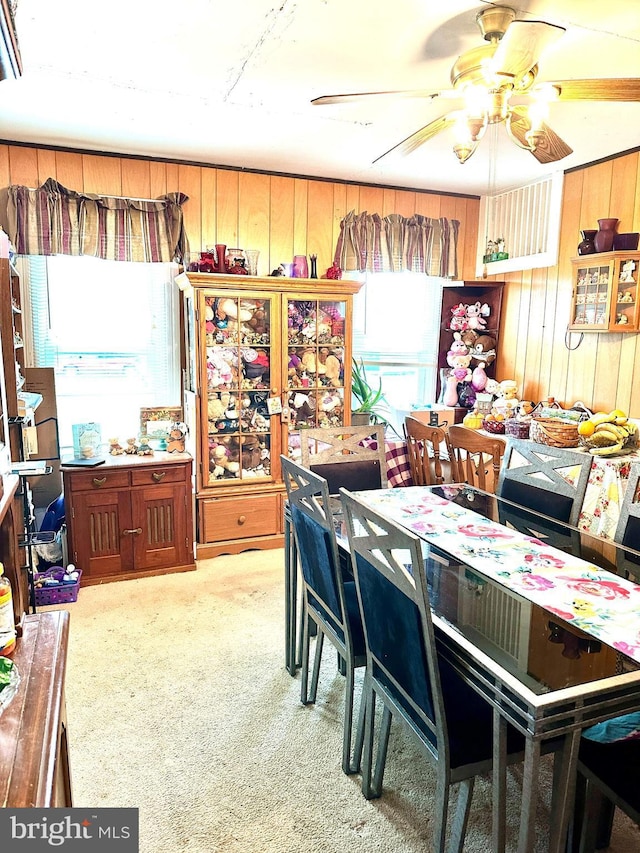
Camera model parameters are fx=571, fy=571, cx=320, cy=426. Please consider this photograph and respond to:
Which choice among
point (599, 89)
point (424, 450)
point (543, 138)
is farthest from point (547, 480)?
point (599, 89)

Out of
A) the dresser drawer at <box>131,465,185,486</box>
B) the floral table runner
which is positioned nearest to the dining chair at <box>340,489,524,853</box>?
the floral table runner

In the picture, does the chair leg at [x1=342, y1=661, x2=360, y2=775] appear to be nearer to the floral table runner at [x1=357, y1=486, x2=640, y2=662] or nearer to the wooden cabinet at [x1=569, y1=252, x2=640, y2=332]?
the floral table runner at [x1=357, y1=486, x2=640, y2=662]

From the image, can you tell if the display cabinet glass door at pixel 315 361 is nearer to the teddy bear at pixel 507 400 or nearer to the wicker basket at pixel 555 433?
the teddy bear at pixel 507 400

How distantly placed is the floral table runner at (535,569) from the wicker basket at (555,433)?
1.26 m

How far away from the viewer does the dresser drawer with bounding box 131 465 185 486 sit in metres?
3.40

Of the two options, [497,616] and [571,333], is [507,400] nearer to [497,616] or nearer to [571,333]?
[571,333]

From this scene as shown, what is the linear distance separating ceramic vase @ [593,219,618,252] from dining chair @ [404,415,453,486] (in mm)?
1501

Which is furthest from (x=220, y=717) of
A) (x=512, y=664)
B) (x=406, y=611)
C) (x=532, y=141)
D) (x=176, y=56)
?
(x=176, y=56)

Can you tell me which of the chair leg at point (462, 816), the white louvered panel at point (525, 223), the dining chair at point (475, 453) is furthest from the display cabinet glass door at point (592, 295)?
the chair leg at point (462, 816)

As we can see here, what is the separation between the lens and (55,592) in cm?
305

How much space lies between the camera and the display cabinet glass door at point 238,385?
3.69m

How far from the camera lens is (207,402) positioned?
A: 370 cm

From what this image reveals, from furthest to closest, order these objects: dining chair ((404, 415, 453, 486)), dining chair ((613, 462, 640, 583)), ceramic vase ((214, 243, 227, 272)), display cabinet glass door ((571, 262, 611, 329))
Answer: ceramic vase ((214, 243, 227, 272)) < display cabinet glass door ((571, 262, 611, 329)) < dining chair ((404, 415, 453, 486)) < dining chair ((613, 462, 640, 583))

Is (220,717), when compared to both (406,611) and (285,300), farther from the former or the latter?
(285,300)
